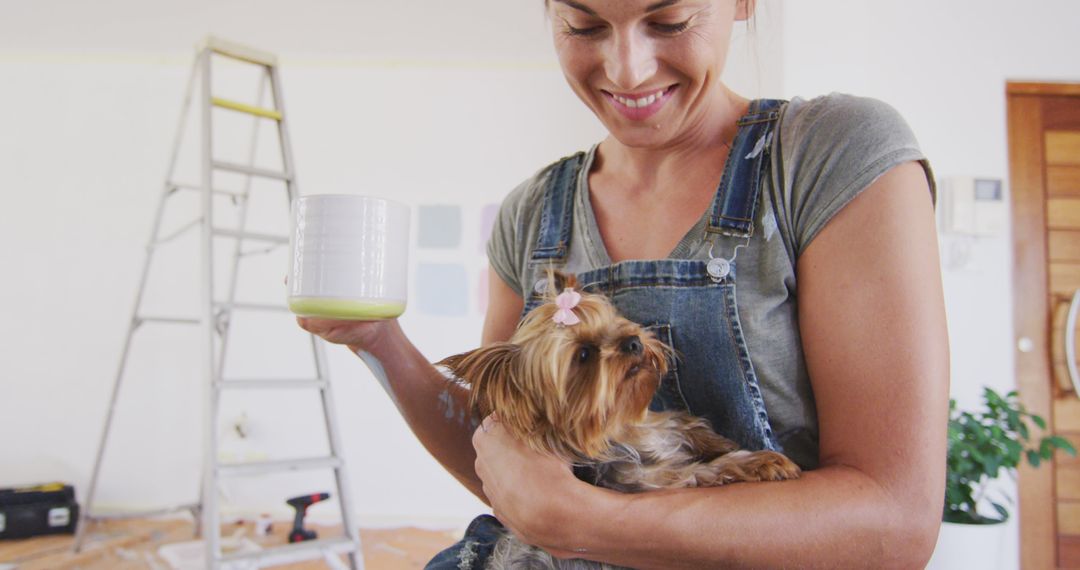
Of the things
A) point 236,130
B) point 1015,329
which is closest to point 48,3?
point 236,130

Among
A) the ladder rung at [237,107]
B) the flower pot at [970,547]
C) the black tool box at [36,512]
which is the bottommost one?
the black tool box at [36,512]

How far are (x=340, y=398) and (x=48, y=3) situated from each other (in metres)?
2.94

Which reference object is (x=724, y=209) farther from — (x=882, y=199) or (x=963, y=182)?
(x=963, y=182)

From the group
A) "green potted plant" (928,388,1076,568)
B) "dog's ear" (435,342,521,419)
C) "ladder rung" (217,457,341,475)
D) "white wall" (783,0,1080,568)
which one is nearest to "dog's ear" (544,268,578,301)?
"dog's ear" (435,342,521,419)

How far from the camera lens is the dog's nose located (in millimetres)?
1028

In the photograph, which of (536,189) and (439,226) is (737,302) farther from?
(439,226)

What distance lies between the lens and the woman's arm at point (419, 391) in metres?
1.08

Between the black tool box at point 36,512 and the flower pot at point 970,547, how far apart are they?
4.74m

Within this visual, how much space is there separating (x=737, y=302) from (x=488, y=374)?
0.40 metres

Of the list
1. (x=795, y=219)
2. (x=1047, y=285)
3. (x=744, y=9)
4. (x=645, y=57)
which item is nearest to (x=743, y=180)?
(x=795, y=219)

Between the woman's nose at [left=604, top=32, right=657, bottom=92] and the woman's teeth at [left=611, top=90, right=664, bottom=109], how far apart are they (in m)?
0.05

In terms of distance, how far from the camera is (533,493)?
0.86 m

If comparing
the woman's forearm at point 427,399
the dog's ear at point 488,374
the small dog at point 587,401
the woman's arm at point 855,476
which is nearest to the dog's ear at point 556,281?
the small dog at point 587,401

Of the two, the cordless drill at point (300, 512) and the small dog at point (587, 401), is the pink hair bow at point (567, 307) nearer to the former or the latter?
the small dog at point (587, 401)
